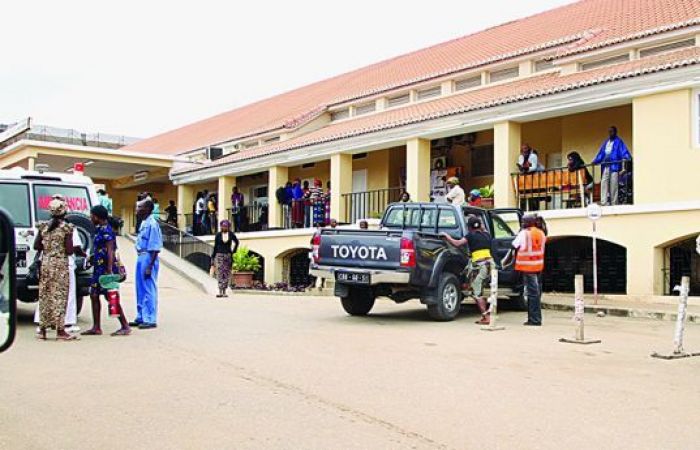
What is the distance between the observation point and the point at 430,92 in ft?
74.5

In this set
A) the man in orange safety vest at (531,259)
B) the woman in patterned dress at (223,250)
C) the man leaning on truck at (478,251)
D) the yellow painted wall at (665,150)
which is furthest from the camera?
the woman in patterned dress at (223,250)

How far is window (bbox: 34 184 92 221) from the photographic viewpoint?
1094cm

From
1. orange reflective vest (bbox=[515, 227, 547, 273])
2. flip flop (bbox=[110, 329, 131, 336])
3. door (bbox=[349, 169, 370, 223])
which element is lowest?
flip flop (bbox=[110, 329, 131, 336])

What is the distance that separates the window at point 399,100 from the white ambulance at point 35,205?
44.2ft

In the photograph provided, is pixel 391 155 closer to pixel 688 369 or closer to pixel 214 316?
pixel 214 316

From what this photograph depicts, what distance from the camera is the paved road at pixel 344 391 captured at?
16.4 feet

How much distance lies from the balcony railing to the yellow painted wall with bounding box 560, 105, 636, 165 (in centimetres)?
87

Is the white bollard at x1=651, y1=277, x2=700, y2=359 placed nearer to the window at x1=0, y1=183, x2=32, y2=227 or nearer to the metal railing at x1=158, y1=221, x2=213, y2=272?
the window at x1=0, y1=183, x2=32, y2=227

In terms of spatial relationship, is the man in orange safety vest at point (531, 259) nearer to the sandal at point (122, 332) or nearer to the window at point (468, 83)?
the sandal at point (122, 332)

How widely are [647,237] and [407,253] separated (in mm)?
5856

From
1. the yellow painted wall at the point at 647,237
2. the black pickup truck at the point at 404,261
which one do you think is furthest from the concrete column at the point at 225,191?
the yellow painted wall at the point at 647,237

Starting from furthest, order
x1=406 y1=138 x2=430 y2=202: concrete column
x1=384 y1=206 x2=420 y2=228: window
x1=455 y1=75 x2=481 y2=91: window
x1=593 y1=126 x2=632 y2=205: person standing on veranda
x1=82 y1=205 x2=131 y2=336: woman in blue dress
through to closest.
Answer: x1=455 y1=75 x2=481 y2=91: window < x1=406 y1=138 x2=430 y2=202: concrete column < x1=593 y1=126 x2=632 y2=205: person standing on veranda < x1=384 y1=206 x2=420 y2=228: window < x1=82 y1=205 x2=131 y2=336: woman in blue dress

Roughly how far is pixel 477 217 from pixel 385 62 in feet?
63.8

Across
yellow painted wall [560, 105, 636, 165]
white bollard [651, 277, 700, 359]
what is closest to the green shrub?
yellow painted wall [560, 105, 636, 165]
